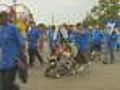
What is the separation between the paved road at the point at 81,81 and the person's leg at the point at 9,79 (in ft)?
16.0

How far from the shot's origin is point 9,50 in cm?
990

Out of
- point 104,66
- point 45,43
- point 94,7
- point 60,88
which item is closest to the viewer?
point 60,88

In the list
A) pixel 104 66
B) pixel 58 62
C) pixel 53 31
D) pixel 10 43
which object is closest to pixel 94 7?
pixel 53 31

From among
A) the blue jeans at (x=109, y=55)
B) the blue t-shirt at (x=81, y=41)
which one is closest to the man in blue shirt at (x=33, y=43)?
the blue jeans at (x=109, y=55)

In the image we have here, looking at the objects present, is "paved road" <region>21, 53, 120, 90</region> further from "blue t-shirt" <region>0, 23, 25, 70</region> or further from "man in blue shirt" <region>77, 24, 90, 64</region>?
"blue t-shirt" <region>0, 23, 25, 70</region>

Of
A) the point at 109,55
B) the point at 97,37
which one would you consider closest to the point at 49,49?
the point at 109,55

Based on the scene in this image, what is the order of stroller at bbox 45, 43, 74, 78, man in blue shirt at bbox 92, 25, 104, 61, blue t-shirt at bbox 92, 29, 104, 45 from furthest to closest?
blue t-shirt at bbox 92, 29, 104, 45 → man in blue shirt at bbox 92, 25, 104, 61 → stroller at bbox 45, 43, 74, 78

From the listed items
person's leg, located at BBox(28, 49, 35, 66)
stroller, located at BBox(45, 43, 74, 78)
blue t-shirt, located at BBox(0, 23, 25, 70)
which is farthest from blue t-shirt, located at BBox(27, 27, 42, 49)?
blue t-shirt, located at BBox(0, 23, 25, 70)

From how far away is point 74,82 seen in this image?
16359mm

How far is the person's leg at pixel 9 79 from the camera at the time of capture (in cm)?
980

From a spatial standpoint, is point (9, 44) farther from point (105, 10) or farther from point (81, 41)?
point (105, 10)

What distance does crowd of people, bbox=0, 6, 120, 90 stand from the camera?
9852 millimetres

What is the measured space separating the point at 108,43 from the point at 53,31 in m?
3.71

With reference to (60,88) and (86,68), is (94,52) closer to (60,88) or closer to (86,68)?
(86,68)
